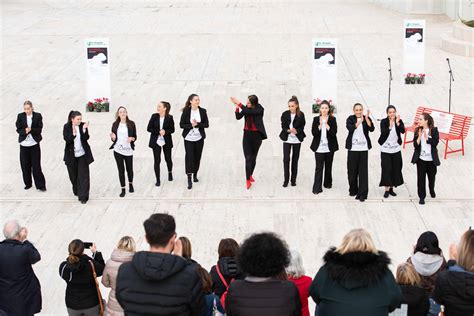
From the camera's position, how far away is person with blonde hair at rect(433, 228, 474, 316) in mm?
6098

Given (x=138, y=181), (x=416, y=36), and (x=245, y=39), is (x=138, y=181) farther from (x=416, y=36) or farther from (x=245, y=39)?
(x=245, y=39)

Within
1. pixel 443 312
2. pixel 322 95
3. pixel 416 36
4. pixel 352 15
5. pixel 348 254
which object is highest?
pixel 352 15

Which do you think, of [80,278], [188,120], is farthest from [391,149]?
[80,278]

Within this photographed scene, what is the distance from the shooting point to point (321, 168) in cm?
1308

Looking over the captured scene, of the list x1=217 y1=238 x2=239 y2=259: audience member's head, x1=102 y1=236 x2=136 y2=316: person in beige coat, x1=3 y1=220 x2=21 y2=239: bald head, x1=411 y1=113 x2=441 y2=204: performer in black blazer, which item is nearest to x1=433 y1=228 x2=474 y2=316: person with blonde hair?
x1=217 y1=238 x2=239 y2=259: audience member's head

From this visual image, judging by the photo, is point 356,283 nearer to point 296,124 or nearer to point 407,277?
point 407,277

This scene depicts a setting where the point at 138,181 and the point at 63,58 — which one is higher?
the point at 63,58

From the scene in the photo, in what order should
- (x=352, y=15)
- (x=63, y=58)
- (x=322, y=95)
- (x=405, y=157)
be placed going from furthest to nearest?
(x=352, y=15), (x=63, y=58), (x=322, y=95), (x=405, y=157)

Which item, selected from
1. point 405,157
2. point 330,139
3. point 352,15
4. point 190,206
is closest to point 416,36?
point 405,157

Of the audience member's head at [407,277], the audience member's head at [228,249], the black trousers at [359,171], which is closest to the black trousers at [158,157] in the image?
the black trousers at [359,171]

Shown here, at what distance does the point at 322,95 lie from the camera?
58.7 feet

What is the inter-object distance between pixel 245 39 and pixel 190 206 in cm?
1544

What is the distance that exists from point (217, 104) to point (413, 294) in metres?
13.0

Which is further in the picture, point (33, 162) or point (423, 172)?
point (33, 162)
